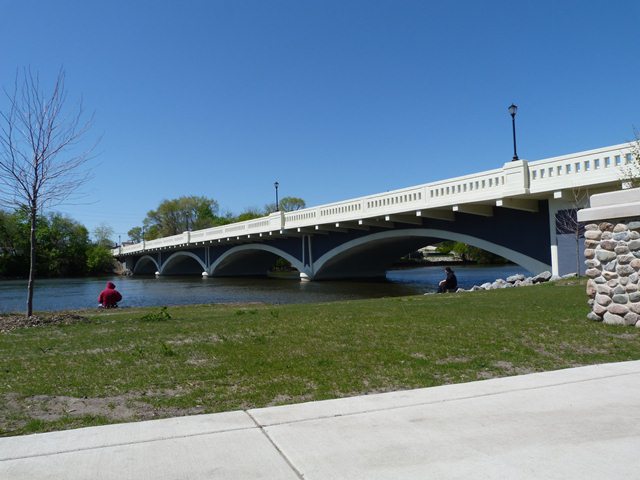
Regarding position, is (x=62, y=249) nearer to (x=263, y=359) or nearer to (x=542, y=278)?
(x=542, y=278)

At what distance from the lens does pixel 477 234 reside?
24891mm

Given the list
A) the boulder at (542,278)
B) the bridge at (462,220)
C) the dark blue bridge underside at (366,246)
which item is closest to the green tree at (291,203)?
the dark blue bridge underside at (366,246)

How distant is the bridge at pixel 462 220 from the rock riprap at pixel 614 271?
9691 mm

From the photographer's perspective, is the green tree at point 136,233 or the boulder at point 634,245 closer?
the boulder at point 634,245

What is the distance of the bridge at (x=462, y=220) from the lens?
18.7 meters

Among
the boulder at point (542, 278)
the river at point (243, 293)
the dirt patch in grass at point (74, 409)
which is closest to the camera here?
the dirt patch in grass at point (74, 409)

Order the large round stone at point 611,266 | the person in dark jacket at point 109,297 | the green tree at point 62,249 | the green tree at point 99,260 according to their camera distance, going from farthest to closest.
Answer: the green tree at point 99,260 < the green tree at point 62,249 < the person in dark jacket at point 109,297 < the large round stone at point 611,266

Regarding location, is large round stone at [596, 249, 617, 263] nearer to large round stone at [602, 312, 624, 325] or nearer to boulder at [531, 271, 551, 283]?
large round stone at [602, 312, 624, 325]

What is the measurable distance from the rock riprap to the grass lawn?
341 mm

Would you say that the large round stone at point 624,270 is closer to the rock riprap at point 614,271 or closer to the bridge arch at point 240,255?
the rock riprap at point 614,271

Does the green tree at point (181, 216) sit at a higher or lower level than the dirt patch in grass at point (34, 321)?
higher

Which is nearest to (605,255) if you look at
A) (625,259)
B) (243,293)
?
(625,259)

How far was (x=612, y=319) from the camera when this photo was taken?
26.6 ft

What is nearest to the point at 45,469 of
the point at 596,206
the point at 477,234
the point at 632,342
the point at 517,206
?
the point at 632,342
